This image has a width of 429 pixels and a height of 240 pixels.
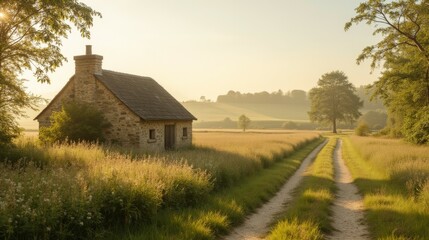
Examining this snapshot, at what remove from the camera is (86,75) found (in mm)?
23312

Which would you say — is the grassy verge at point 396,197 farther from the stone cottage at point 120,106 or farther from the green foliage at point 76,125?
the green foliage at point 76,125

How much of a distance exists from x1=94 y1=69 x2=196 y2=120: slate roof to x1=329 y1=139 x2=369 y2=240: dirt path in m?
12.7

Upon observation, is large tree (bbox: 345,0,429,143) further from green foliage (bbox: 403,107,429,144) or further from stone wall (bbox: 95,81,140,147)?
stone wall (bbox: 95,81,140,147)

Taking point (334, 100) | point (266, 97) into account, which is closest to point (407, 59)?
point (334, 100)

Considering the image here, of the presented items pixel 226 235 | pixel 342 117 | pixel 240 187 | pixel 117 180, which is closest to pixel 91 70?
pixel 240 187

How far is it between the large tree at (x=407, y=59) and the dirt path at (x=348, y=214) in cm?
1364

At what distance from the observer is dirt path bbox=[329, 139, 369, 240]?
8.73 metres

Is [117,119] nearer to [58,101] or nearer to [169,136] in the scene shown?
[169,136]

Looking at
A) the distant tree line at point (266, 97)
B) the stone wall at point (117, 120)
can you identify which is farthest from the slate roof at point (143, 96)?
the distant tree line at point (266, 97)

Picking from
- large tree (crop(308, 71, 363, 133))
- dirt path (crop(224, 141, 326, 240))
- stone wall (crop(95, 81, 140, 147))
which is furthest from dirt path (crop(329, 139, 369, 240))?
large tree (crop(308, 71, 363, 133))

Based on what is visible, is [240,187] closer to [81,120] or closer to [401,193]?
[401,193]

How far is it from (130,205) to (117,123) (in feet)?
49.1

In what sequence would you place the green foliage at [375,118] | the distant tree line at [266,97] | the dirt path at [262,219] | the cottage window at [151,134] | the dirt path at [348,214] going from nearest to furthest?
the dirt path at [262,219] < the dirt path at [348,214] < the cottage window at [151,134] < the green foliage at [375,118] < the distant tree line at [266,97]

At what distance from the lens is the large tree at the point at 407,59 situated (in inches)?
942
